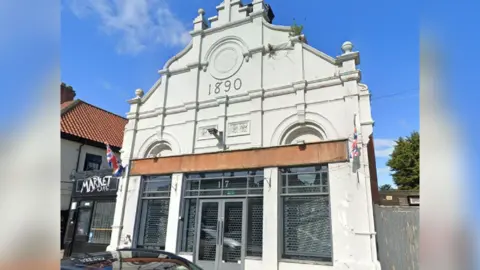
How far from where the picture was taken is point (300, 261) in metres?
8.41

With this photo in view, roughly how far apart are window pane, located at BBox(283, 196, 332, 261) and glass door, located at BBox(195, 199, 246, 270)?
1461 millimetres

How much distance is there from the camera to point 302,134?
32.6 feet

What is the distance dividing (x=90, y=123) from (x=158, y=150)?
851 centimetres

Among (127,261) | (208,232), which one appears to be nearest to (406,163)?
(208,232)

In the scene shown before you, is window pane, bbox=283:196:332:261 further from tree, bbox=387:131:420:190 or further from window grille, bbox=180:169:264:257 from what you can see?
tree, bbox=387:131:420:190

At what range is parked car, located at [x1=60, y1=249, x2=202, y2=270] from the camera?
438 cm

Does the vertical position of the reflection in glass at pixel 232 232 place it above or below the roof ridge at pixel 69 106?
below

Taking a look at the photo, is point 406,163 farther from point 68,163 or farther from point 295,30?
point 68,163

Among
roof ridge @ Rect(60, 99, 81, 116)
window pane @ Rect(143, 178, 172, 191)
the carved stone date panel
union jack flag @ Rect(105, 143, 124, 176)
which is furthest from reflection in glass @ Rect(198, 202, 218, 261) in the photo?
roof ridge @ Rect(60, 99, 81, 116)

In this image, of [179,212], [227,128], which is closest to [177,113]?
[227,128]

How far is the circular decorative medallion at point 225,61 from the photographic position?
11.4m

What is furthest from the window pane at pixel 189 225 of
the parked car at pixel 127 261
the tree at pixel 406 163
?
the tree at pixel 406 163

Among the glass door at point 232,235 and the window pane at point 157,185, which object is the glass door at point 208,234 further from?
the window pane at point 157,185

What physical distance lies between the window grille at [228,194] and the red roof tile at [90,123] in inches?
369
